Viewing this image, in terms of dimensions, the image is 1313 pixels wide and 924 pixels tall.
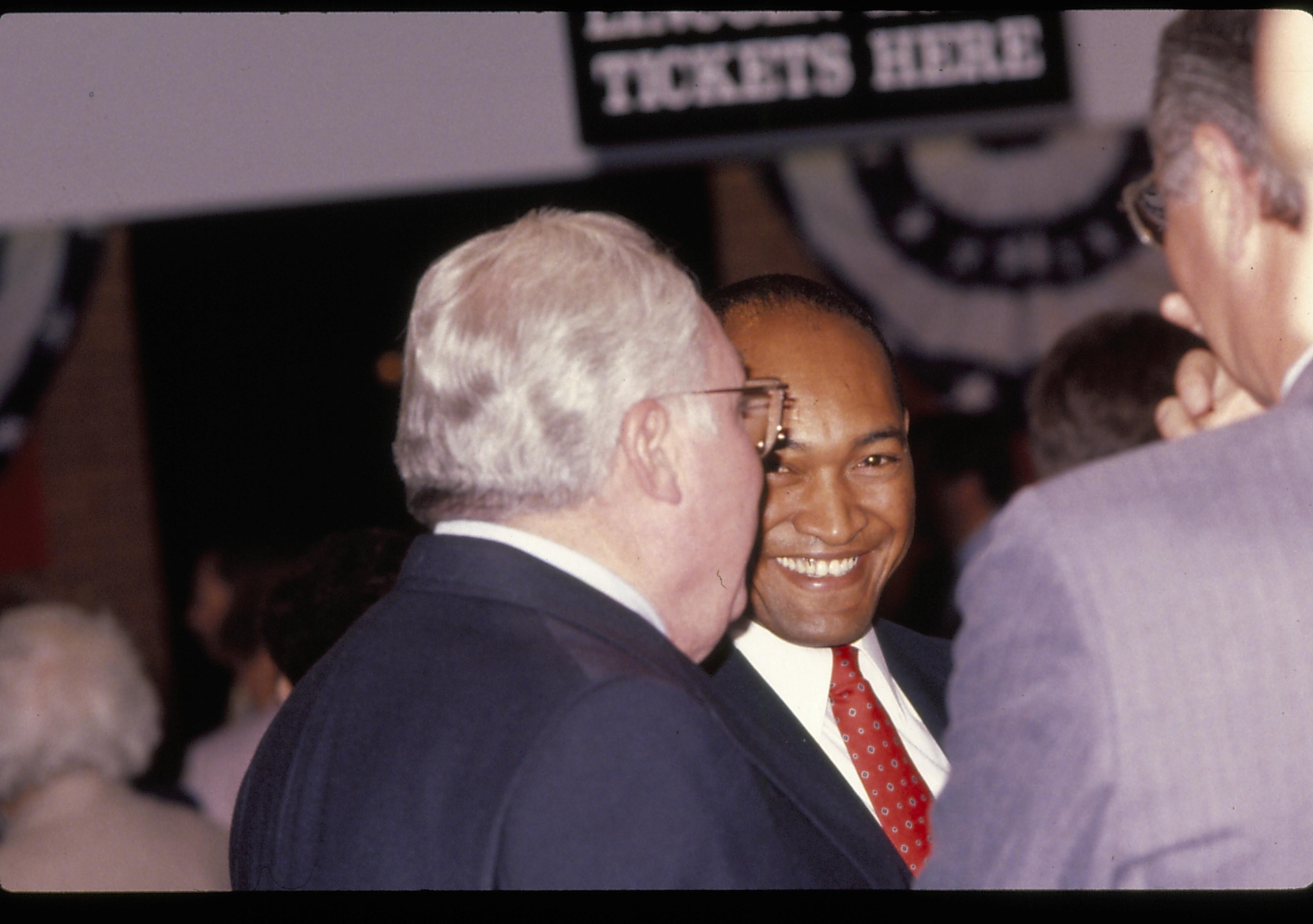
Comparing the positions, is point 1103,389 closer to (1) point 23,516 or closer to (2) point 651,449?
(2) point 651,449

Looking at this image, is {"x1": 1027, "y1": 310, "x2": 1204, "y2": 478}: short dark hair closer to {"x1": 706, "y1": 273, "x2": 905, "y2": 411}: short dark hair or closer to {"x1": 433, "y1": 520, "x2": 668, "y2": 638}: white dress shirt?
{"x1": 706, "y1": 273, "x2": 905, "y2": 411}: short dark hair

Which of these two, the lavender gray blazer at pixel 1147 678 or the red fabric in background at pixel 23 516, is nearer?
the lavender gray blazer at pixel 1147 678

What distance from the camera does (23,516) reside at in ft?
16.0

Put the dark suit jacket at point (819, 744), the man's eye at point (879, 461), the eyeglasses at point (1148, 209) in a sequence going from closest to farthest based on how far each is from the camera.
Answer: the eyeglasses at point (1148, 209), the dark suit jacket at point (819, 744), the man's eye at point (879, 461)

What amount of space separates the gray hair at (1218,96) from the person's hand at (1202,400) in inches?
18.1

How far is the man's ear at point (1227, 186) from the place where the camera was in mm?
969

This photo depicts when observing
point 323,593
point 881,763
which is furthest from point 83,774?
point 881,763

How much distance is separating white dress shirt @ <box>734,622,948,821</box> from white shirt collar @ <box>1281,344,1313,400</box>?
0.75 m

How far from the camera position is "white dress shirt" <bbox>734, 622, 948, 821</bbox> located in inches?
63.7

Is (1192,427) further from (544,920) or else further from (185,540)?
(185,540)

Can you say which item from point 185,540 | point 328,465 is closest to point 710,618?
point 328,465

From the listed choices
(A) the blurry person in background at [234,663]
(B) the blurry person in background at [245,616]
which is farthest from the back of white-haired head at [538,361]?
(B) the blurry person in background at [245,616]

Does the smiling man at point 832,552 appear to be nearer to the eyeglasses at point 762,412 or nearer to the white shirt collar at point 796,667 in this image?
the white shirt collar at point 796,667

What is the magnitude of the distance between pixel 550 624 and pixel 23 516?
14.5ft
